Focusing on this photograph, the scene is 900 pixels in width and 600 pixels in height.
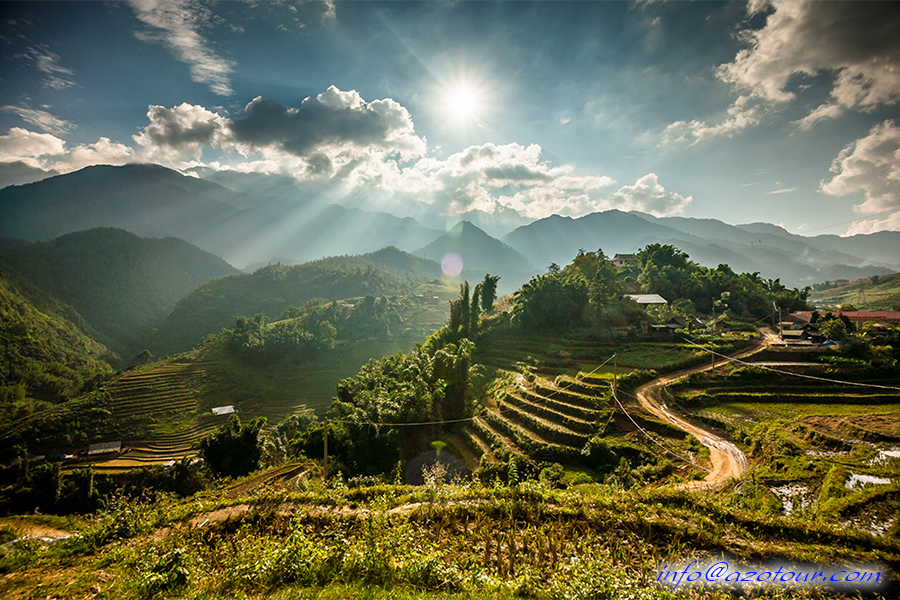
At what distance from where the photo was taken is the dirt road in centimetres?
1307

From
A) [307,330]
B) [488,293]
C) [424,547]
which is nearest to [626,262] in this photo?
[488,293]

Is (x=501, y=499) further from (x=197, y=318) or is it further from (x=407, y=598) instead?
(x=197, y=318)

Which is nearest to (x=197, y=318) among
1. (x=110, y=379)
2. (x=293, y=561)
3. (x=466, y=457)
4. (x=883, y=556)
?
(x=110, y=379)

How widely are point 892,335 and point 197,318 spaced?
13476cm

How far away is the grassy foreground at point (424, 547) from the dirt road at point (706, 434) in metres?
5.13

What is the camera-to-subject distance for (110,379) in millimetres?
53031

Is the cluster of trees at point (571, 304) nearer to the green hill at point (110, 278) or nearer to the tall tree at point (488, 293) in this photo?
the tall tree at point (488, 293)

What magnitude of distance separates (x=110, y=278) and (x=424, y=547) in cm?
15400

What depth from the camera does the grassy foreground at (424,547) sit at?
A: 5.37 metres

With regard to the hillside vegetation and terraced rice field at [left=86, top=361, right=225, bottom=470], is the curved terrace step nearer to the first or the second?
the hillside vegetation

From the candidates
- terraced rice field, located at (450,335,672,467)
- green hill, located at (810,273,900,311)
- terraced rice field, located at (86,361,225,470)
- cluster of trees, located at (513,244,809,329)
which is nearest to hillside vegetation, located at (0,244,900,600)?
terraced rice field, located at (450,335,672,467)

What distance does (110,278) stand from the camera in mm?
110438

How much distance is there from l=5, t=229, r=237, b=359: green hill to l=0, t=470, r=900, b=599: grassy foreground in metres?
110

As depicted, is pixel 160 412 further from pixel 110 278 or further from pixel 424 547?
pixel 110 278
